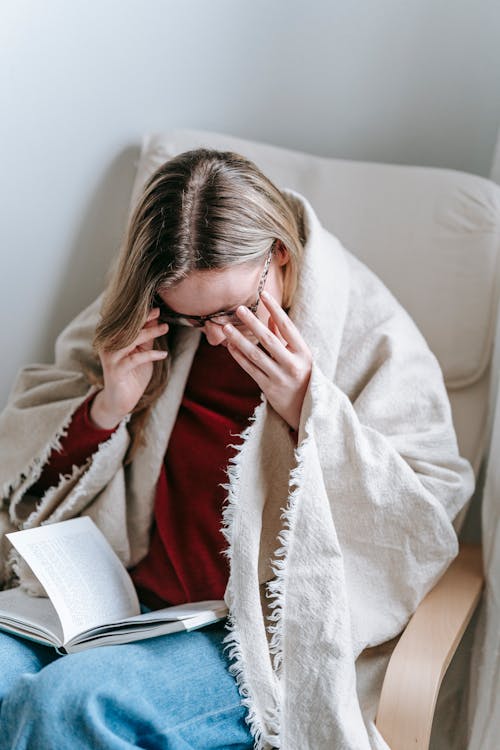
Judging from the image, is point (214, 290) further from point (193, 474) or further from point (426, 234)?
point (426, 234)

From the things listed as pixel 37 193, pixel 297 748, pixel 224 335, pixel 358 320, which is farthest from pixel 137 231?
pixel 297 748

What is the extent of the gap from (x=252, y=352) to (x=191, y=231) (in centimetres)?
18

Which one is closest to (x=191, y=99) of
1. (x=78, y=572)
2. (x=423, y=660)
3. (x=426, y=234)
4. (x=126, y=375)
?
(x=426, y=234)

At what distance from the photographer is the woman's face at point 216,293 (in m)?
1.09

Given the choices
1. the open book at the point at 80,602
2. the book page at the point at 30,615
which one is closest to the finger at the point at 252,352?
the open book at the point at 80,602

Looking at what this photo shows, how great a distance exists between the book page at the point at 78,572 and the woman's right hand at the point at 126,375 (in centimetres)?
16

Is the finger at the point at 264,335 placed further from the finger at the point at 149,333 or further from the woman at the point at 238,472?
the finger at the point at 149,333

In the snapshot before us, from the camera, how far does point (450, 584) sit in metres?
1.20

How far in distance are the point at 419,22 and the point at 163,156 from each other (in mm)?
527

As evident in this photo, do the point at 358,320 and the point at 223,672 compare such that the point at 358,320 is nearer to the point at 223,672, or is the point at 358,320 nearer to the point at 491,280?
the point at 491,280

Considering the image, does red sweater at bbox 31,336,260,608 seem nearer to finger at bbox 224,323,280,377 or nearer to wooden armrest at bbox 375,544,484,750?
finger at bbox 224,323,280,377

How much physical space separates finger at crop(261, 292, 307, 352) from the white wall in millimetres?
586

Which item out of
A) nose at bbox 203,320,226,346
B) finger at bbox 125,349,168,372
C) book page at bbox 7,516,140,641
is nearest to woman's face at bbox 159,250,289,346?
nose at bbox 203,320,226,346

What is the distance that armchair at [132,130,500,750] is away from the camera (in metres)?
1.36
